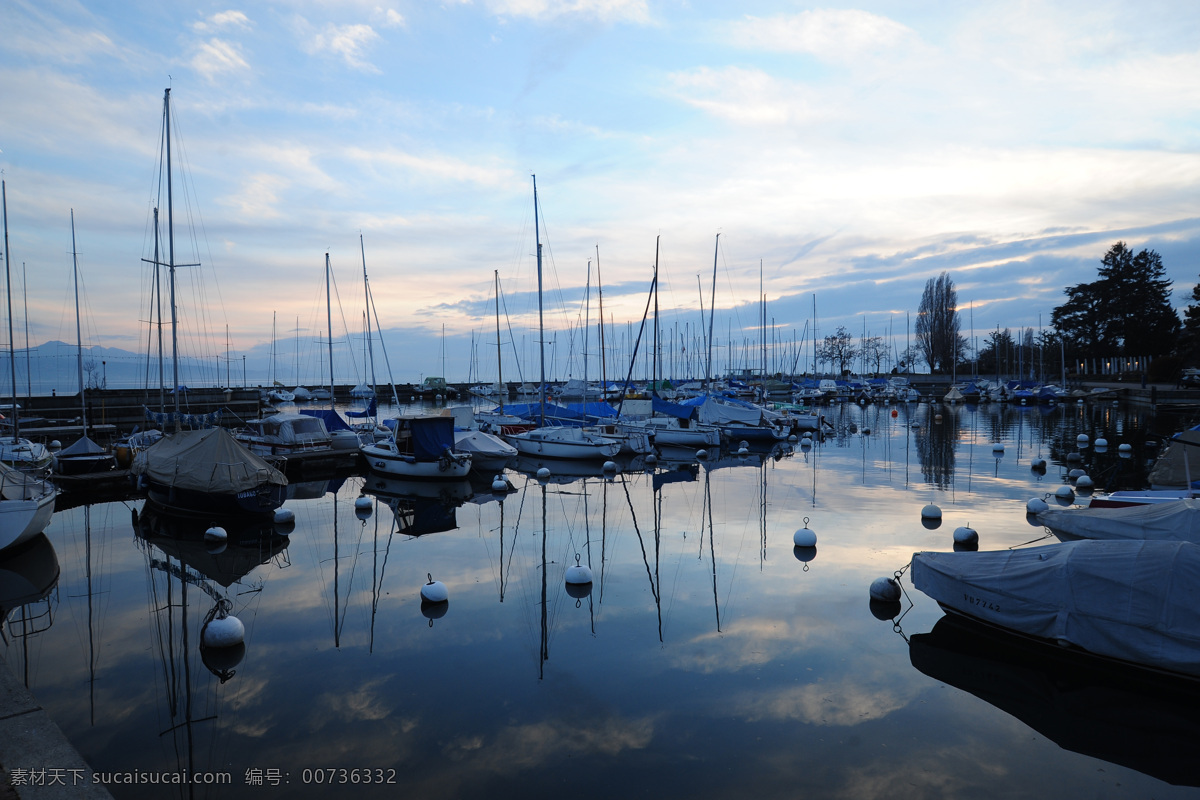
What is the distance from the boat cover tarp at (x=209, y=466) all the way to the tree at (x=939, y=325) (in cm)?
10653

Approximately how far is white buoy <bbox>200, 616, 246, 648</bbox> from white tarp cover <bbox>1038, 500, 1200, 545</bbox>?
15110 millimetres

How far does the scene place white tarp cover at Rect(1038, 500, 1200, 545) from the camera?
1110 cm

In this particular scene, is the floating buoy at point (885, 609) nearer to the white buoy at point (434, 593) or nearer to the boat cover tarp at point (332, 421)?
the white buoy at point (434, 593)

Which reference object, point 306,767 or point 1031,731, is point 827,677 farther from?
point 306,767

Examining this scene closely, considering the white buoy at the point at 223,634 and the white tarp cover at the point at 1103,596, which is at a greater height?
the white tarp cover at the point at 1103,596

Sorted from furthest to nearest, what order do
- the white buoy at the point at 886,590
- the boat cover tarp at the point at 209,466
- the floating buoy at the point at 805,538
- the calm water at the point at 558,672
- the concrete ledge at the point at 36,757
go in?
the boat cover tarp at the point at 209,466 → the floating buoy at the point at 805,538 → the white buoy at the point at 886,590 → the calm water at the point at 558,672 → the concrete ledge at the point at 36,757

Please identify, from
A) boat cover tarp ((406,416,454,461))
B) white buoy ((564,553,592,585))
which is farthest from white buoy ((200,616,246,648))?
boat cover tarp ((406,416,454,461))

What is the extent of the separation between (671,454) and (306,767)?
28.0 metres

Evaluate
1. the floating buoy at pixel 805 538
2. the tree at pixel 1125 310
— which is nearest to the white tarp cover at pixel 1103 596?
the floating buoy at pixel 805 538

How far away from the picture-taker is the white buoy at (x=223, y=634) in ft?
33.3

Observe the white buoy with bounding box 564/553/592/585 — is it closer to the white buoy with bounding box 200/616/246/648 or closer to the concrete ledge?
→ the white buoy with bounding box 200/616/246/648

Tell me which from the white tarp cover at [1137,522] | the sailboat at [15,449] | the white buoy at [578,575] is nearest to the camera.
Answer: the white tarp cover at [1137,522]

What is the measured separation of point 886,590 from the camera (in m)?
12.0

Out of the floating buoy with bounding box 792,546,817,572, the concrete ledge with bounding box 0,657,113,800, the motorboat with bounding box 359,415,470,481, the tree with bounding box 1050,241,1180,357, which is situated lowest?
the floating buoy with bounding box 792,546,817,572
